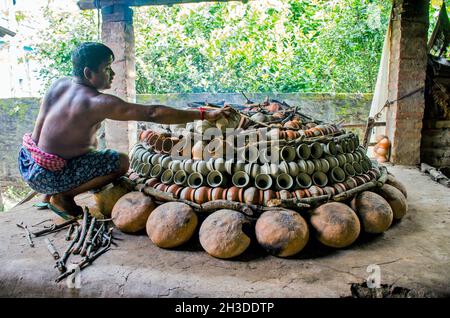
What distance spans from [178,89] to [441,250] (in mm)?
A: 6897

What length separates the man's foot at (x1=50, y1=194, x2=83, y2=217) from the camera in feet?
8.56

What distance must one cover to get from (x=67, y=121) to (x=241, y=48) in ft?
21.0

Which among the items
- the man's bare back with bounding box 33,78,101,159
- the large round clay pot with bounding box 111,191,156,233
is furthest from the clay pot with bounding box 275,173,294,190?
the man's bare back with bounding box 33,78,101,159

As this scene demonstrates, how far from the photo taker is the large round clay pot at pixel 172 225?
210 cm

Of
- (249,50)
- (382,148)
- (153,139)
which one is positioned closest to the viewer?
(153,139)

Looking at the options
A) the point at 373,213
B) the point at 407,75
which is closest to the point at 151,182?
the point at 373,213

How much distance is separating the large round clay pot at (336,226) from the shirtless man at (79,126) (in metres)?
1.02

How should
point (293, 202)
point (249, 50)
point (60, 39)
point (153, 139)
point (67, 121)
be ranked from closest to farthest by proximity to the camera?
1. point (293, 202)
2. point (67, 121)
3. point (153, 139)
4. point (60, 39)
5. point (249, 50)

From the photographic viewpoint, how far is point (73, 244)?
2.14 meters

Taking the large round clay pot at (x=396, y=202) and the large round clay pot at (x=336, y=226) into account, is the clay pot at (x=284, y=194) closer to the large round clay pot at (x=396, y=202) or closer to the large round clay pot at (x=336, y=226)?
the large round clay pot at (x=336, y=226)

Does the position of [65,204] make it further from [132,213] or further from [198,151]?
[198,151]

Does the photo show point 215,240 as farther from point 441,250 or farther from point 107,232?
point 441,250

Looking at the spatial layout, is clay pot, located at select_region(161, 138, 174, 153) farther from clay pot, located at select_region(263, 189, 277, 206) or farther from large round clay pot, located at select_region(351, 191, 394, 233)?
large round clay pot, located at select_region(351, 191, 394, 233)

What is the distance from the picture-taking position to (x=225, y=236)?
1996 mm
